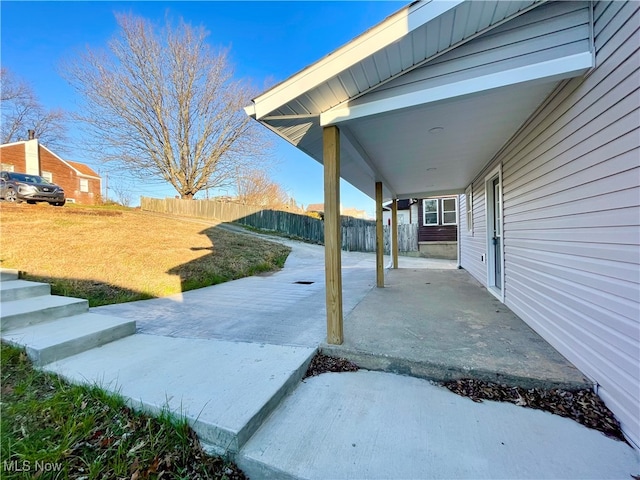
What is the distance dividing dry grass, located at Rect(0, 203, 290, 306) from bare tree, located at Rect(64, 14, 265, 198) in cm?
889

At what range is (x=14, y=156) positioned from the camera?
58.3ft

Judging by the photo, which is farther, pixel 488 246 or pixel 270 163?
pixel 270 163

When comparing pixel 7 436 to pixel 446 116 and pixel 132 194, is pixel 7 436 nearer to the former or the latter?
pixel 446 116

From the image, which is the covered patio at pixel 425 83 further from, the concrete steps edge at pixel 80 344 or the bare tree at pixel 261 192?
the bare tree at pixel 261 192

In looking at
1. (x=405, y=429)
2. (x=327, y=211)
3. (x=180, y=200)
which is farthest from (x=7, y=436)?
(x=180, y=200)

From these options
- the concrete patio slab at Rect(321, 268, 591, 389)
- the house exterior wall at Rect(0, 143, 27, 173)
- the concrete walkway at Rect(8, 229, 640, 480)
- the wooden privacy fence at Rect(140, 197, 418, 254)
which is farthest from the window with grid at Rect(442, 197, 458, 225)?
the house exterior wall at Rect(0, 143, 27, 173)

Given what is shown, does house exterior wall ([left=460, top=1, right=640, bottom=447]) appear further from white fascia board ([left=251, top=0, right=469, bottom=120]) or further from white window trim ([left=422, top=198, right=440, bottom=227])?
white window trim ([left=422, top=198, right=440, bottom=227])

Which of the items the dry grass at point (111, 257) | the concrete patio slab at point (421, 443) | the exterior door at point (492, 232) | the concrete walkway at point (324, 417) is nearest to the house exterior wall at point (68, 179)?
the dry grass at point (111, 257)

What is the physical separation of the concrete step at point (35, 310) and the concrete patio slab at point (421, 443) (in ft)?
9.28

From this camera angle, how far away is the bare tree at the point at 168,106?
1494 centimetres

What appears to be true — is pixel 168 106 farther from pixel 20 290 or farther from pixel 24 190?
pixel 20 290

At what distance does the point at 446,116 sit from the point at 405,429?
2.85 m

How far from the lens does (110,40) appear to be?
14.7 m

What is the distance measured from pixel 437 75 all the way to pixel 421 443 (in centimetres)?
272
